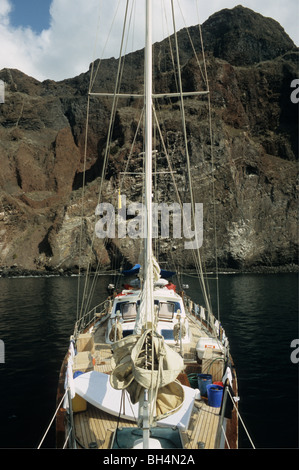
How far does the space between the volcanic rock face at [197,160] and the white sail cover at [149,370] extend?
1833 inches

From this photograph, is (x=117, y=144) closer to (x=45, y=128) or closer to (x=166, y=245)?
(x=166, y=245)

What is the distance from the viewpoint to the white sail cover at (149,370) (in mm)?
5617

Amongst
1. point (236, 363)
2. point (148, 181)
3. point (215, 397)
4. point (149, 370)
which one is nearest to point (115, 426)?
point (215, 397)

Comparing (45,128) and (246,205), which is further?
(45,128)

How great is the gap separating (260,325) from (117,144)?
7151 cm

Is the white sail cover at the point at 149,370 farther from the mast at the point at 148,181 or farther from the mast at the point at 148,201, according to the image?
the mast at the point at 148,181

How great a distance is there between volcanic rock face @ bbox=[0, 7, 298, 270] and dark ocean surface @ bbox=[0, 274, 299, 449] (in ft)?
85.4

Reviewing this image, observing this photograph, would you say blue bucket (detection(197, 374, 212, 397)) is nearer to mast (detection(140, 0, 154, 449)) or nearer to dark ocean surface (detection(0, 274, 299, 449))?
dark ocean surface (detection(0, 274, 299, 449))

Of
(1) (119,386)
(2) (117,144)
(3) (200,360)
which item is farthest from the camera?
(2) (117,144)

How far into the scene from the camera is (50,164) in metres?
110

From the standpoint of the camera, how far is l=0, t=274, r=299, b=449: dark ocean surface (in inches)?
436

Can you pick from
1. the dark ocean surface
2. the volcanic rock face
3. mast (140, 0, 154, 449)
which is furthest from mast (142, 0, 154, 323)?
the volcanic rock face

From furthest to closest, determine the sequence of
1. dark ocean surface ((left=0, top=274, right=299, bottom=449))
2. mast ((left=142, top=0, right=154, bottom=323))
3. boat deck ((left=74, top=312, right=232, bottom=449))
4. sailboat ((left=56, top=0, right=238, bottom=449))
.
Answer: dark ocean surface ((left=0, top=274, right=299, bottom=449))
boat deck ((left=74, top=312, right=232, bottom=449))
mast ((left=142, top=0, right=154, bottom=323))
sailboat ((left=56, top=0, right=238, bottom=449))
